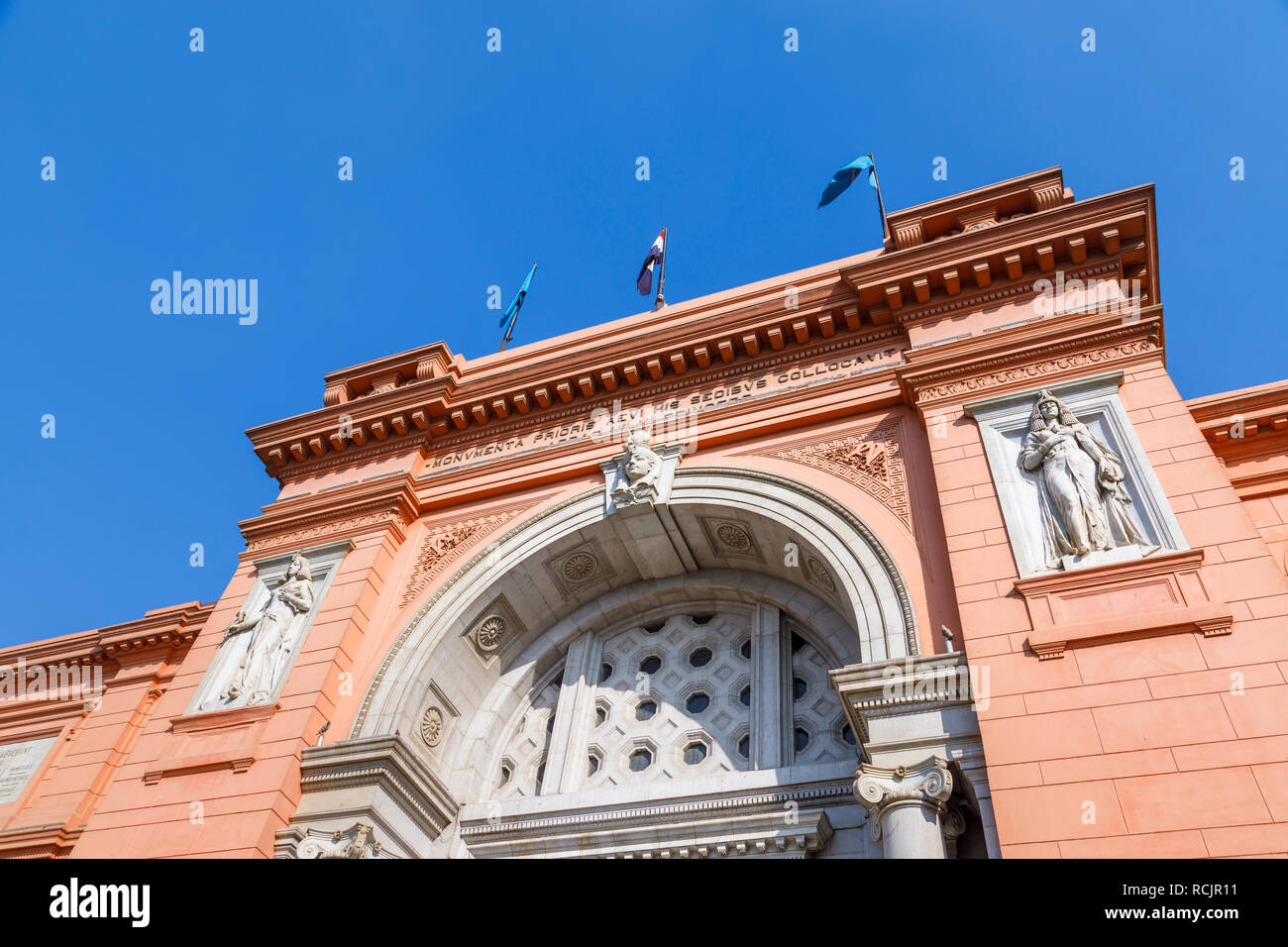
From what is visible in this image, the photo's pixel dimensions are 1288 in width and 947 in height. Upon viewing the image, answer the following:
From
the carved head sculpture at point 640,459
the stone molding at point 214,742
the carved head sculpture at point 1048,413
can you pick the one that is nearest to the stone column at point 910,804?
the carved head sculpture at point 1048,413

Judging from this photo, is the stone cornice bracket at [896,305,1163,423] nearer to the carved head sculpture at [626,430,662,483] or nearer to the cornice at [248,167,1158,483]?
the cornice at [248,167,1158,483]

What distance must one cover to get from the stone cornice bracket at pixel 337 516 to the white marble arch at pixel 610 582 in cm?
147

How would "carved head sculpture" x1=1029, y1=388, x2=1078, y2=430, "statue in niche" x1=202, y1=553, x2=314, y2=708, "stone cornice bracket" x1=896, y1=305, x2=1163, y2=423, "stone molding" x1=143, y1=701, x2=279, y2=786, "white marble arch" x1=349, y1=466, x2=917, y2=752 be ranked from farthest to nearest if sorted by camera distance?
"statue in niche" x1=202, y1=553, x2=314, y2=708 → "stone molding" x1=143, y1=701, x2=279, y2=786 → "white marble arch" x1=349, y1=466, x2=917, y2=752 → "stone cornice bracket" x1=896, y1=305, x2=1163, y2=423 → "carved head sculpture" x1=1029, y1=388, x2=1078, y2=430


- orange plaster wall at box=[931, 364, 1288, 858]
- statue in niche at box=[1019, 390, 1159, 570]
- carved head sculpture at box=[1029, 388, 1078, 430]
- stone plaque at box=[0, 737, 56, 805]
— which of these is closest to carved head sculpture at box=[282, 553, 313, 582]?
stone plaque at box=[0, 737, 56, 805]

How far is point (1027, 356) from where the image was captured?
905 centimetres

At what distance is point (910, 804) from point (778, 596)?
384 centimetres

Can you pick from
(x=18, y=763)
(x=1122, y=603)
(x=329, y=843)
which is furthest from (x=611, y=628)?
(x=18, y=763)

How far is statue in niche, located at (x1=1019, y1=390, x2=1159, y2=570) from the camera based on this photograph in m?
7.42

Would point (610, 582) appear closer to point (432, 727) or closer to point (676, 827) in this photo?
point (432, 727)

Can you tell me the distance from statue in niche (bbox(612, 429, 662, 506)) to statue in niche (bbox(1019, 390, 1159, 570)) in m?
3.96

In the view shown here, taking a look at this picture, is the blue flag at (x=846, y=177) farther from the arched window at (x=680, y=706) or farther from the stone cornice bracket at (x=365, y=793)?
the stone cornice bracket at (x=365, y=793)
